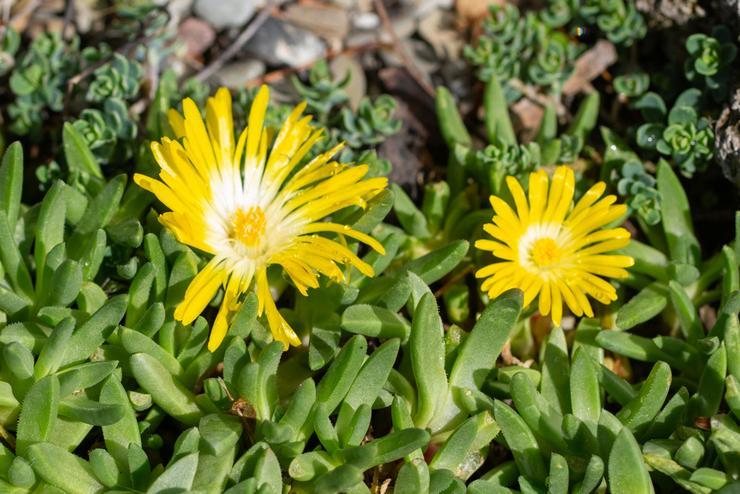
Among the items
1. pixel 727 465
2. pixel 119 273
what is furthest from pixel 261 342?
pixel 727 465

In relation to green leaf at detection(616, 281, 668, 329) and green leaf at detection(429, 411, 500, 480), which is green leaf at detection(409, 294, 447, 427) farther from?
green leaf at detection(616, 281, 668, 329)

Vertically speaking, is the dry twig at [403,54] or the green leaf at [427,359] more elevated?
the dry twig at [403,54]

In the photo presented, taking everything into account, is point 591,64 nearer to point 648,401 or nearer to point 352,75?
point 352,75

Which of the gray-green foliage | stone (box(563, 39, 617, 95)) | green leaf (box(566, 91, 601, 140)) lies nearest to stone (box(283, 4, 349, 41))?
the gray-green foliage

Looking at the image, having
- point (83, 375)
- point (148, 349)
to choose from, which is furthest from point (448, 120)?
point (83, 375)

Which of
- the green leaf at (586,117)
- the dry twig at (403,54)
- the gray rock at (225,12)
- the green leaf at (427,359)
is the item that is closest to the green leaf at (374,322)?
the green leaf at (427,359)

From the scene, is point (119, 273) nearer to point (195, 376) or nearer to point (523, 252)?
point (195, 376)

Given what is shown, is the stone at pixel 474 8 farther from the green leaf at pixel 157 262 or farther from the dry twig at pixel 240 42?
the green leaf at pixel 157 262
